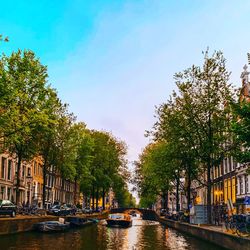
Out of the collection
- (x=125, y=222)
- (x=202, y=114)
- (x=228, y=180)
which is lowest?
(x=125, y=222)

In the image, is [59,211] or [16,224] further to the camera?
[59,211]

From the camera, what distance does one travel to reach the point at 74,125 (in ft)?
214

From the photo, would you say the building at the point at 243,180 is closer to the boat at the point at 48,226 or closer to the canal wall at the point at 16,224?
the boat at the point at 48,226

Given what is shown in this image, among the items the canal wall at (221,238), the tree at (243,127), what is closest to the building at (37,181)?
the canal wall at (221,238)

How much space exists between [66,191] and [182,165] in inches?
2290

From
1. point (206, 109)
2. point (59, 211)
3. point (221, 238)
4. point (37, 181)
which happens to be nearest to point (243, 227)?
point (221, 238)

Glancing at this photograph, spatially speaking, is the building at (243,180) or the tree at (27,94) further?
the building at (243,180)

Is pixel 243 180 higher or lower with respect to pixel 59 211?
higher

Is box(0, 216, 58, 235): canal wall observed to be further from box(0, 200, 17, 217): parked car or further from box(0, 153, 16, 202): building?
box(0, 153, 16, 202): building

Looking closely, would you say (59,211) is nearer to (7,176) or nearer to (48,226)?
(7,176)

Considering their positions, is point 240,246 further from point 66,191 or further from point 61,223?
point 66,191

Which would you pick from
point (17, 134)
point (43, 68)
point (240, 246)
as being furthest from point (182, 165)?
point (240, 246)

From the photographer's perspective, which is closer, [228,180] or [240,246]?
[240,246]

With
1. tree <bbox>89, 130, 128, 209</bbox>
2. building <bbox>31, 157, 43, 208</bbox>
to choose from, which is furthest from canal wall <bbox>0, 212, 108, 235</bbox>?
tree <bbox>89, 130, 128, 209</bbox>
